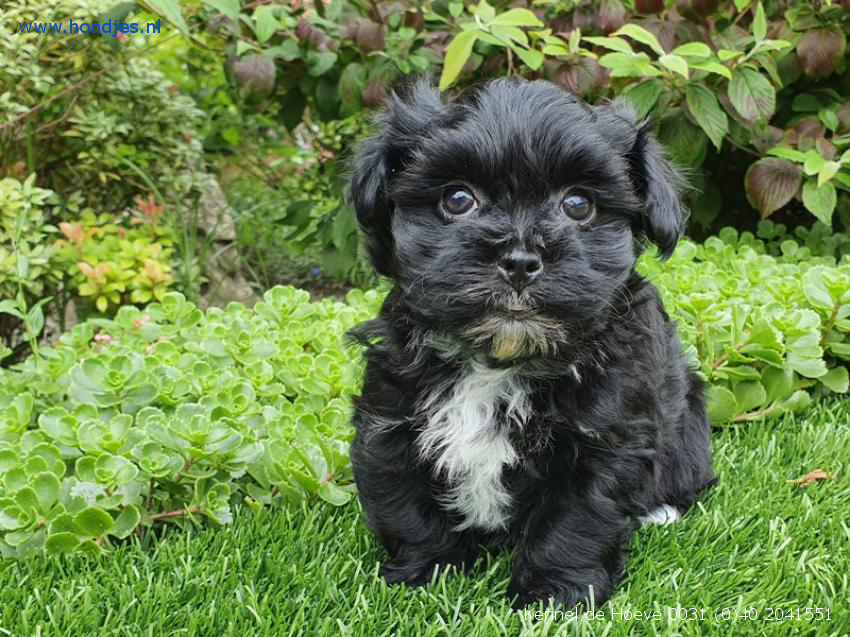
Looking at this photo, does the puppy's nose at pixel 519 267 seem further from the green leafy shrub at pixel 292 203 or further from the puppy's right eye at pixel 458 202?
the green leafy shrub at pixel 292 203

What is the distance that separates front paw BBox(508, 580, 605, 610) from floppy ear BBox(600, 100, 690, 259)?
0.99 m

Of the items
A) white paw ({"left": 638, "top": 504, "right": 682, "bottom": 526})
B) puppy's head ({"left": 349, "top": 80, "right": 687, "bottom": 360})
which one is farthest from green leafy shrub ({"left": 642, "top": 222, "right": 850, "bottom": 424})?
puppy's head ({"left": 349, "top": 80, "right": 687, "bottom": 360})

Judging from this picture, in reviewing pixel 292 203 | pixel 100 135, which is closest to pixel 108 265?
pixel 100 135

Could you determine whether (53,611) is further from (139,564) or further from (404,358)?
(404,358)

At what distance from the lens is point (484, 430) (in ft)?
8.13

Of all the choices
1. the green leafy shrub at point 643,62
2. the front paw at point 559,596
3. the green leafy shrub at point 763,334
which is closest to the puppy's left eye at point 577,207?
the front paw at point 559,596

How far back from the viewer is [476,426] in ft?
8.11

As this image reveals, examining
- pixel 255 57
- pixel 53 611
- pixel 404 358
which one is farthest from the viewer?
pixel 255 57

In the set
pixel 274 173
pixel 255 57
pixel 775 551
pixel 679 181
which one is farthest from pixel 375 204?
pixel 274 173

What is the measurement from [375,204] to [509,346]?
1.89 ft

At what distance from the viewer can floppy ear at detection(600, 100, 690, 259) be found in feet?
8.10

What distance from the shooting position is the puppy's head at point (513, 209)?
2.19 m

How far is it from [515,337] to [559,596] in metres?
0.82

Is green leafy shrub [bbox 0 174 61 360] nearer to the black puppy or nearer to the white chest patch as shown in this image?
the black puppy
